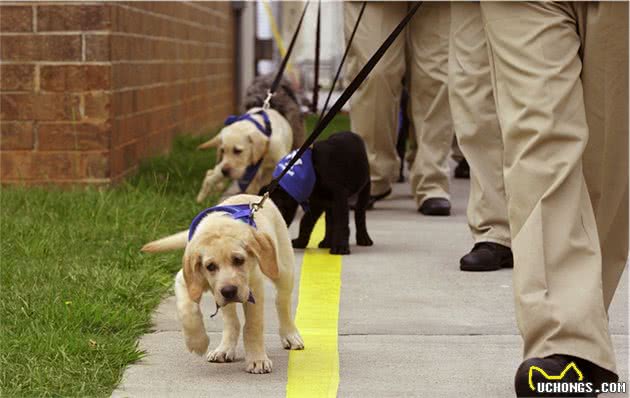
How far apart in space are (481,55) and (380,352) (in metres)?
2.57

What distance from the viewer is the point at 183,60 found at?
12.1m

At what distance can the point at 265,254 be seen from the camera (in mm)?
4527

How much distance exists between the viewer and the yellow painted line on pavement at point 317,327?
14.6 feet

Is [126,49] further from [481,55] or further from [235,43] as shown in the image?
[235,43]

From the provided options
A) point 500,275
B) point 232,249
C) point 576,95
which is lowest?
point 500,275

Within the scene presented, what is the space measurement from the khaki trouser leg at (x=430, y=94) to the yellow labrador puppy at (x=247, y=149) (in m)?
0.94

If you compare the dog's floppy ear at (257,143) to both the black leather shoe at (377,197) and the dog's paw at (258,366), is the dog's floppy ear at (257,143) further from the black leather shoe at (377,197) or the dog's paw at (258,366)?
the dog's paw at (258,366)

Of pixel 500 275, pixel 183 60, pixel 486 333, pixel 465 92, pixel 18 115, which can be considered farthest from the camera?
pixel 183 60

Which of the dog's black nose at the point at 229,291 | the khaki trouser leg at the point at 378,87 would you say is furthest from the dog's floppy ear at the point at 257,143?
the dog's black nose at the point at 229,291

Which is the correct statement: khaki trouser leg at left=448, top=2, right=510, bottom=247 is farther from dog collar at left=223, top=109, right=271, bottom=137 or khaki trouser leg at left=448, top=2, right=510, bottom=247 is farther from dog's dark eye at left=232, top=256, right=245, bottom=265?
dog's dark eye at left=232, top=256, right=245, bottom=265

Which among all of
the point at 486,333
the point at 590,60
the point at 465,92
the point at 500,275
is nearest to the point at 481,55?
the point at 465,92

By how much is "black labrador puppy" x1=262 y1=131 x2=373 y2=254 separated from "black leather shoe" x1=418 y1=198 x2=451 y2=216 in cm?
150

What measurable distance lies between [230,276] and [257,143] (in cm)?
434

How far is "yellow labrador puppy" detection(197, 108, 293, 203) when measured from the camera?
28.6ft
